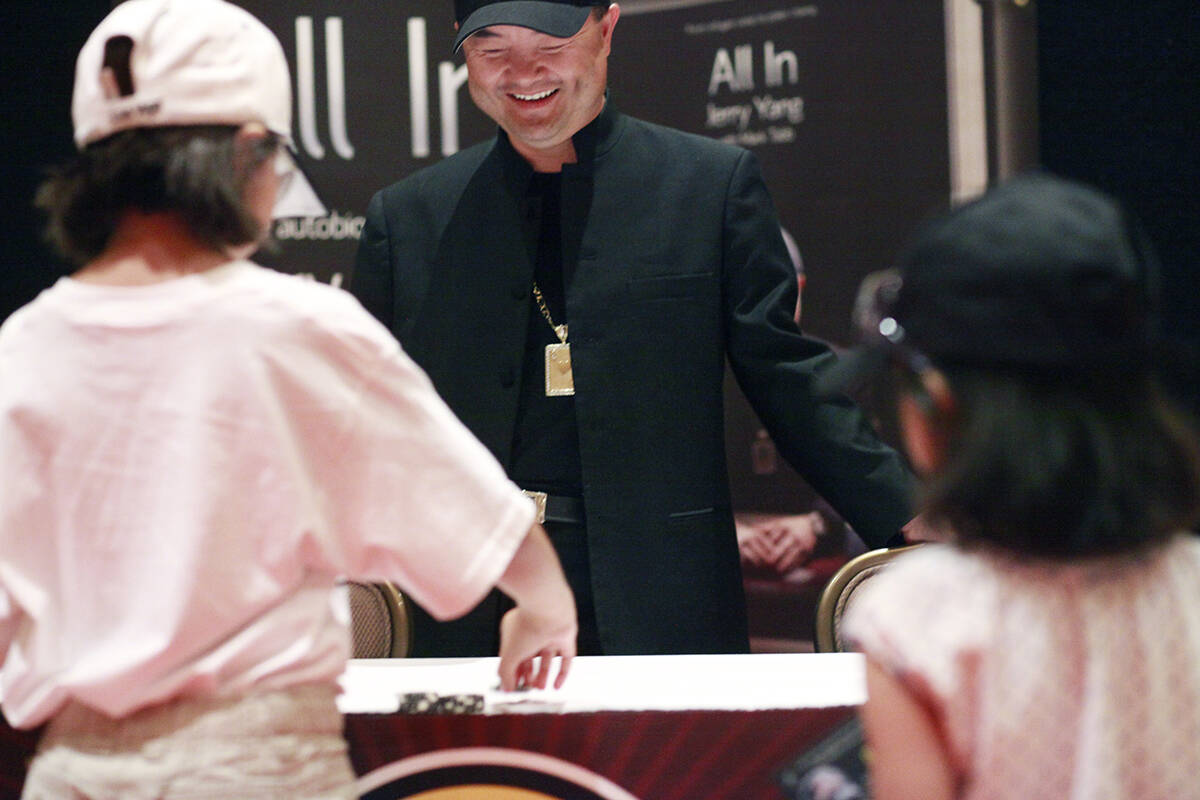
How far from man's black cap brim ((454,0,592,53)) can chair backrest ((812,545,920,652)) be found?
1009 millimetres

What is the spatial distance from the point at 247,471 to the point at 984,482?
622mm

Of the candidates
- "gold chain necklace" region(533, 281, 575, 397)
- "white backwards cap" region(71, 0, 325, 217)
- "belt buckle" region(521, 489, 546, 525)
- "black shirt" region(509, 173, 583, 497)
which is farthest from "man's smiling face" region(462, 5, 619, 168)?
"white backwards cap" region(71, 0, 325, 217)

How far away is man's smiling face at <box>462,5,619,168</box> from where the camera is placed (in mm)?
2316

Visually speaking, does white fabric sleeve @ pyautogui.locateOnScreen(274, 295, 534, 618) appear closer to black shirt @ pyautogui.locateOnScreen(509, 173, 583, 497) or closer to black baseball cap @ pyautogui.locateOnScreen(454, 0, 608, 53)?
black shirt @ pyautogui.locateOnScreen(509, 173, 583, 497)

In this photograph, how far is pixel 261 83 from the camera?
1243 millimetres

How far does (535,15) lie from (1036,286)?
146 cm

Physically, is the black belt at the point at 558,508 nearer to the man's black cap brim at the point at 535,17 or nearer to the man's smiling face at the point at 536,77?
the man's smiling face at the point at 536,77

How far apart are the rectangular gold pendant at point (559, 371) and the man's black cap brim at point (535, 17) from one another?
0.53 meters

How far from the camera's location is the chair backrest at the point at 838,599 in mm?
2125

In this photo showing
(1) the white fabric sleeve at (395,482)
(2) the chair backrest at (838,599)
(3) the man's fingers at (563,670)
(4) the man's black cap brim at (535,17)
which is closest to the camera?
(1) the white fabric sleeve at (395,482)

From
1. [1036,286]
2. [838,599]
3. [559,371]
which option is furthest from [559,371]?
[1036,286]

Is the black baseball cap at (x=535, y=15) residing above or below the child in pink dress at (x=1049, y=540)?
above

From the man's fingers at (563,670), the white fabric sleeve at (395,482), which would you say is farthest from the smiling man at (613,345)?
the white fabric sleeve at (395,482)

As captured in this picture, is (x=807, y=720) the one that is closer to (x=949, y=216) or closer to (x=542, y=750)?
(x=542, y=750)
